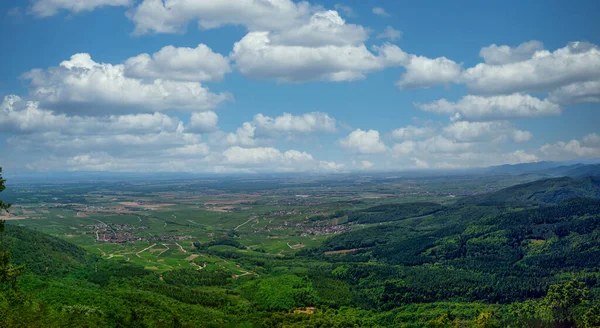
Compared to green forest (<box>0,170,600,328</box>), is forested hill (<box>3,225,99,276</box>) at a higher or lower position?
higher

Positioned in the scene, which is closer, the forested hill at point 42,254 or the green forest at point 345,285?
the green forest at point 345,285

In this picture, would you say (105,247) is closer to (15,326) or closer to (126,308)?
(126,308)

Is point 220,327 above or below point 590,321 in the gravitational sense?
above

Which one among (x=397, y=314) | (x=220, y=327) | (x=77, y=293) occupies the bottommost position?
(x=397, y=314)

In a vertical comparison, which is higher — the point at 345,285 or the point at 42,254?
the point at 42,254

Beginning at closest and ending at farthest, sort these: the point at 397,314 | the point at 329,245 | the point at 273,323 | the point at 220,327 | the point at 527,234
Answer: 1. the point at 220,327
2. the point at 273,323
3. the point at 397,314
4. the point at 527,234
5. the point at 329,245

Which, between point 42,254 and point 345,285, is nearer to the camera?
point 42,254

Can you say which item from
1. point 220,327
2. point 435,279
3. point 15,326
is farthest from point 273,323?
point 435,279

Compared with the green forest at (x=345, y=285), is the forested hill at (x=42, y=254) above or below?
above
